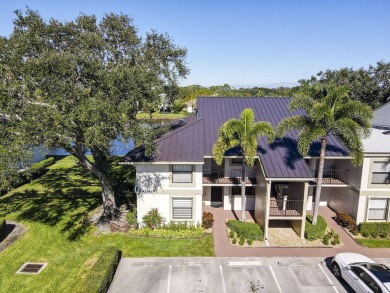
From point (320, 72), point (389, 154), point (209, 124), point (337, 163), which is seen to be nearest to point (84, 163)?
point (209, 124)

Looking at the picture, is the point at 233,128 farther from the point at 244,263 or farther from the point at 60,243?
the point at 60,243

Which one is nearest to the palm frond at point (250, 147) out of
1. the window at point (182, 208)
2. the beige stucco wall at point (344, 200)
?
the window at point (182, 208)

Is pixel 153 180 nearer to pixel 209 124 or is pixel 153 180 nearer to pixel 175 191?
pixel 175 191

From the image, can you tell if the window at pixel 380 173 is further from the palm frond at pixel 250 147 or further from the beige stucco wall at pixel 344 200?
the palm frond at pixel 250 147

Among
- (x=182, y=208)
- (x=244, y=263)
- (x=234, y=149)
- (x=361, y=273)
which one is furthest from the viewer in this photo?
(x=234, y=149)

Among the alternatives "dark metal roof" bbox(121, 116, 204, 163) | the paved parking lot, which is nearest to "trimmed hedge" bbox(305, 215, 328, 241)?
the paved parking lot

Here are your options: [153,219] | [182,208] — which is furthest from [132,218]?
[182,208]

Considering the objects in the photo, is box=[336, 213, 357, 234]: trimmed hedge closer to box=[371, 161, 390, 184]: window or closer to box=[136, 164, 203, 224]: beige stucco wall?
box=[371, 161, 390, 184]: window
